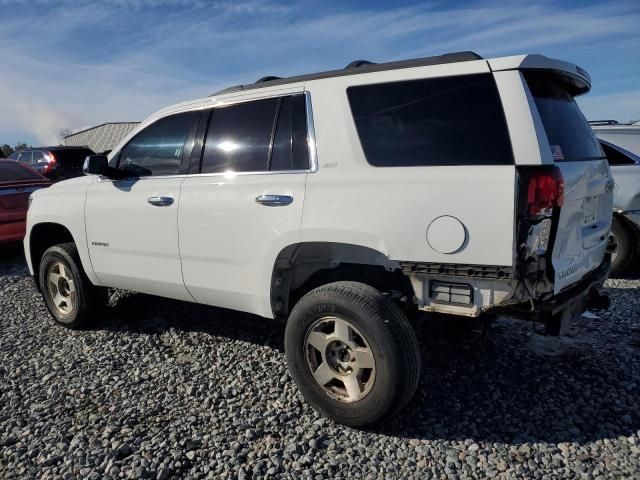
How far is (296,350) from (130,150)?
2294mm

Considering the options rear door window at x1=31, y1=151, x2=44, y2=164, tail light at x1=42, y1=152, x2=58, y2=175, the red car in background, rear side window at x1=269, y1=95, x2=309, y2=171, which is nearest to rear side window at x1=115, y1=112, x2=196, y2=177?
rear side window at x1=269, y1=95, x2=309, y2=171

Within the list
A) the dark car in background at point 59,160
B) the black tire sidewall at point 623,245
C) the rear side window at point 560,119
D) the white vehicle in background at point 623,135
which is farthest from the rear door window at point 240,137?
the dark car in background at point 59,160

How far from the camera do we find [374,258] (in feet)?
9.64

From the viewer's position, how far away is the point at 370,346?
279 cm

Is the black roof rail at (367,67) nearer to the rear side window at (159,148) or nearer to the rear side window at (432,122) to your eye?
the rear side window at (432,122)

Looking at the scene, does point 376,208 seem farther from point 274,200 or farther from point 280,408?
point 280,408

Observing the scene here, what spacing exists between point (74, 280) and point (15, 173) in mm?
4847

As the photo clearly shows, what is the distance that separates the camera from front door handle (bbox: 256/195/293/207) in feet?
10.2

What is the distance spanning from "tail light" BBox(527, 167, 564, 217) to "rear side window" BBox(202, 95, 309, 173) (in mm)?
1298

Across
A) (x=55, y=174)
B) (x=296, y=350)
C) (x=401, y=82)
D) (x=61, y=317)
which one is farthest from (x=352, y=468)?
(x=55, y=174)

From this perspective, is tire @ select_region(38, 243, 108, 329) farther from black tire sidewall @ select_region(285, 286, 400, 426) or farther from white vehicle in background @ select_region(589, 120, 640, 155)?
white vehicle in background @ select_region(589, 120, 640, 155)

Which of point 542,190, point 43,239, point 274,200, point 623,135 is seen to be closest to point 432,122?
point 542,190

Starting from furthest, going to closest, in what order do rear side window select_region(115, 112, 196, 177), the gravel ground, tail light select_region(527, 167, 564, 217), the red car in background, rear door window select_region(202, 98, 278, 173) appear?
the red car in background < rear side window select_region(115, 112, 196, 177) < rear door window select_region(202, 98, 278, 173) < the gravel ground < tail light select_region(527, 167, 564, 217)

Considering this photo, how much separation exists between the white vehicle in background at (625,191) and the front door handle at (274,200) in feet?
14.3
